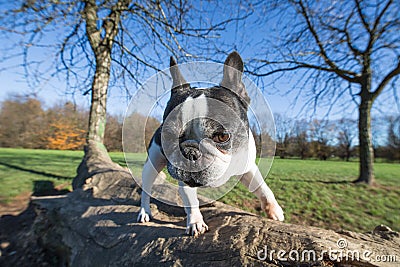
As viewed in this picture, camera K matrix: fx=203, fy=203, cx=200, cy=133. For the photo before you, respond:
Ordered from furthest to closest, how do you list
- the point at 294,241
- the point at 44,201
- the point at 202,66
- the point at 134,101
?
the point at 44,201
the point at 134,101
the point at 202,66
the point at 294,241

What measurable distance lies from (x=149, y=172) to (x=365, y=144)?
5983 mm

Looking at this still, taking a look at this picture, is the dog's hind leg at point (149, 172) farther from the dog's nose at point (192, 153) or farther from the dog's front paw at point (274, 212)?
the dog's front paw at point (274, 212)

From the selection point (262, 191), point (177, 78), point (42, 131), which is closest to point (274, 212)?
point (262, 191)

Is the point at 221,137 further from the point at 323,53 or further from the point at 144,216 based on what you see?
the point at 323,53

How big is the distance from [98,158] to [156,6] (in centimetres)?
361

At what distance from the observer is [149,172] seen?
5.06 ft

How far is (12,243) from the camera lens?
8.86 ft

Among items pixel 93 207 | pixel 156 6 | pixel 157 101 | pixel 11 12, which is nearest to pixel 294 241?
pixel 157 101

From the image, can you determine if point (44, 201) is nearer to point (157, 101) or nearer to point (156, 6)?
point (157, 101)

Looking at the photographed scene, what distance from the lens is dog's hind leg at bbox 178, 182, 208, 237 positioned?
1.18m

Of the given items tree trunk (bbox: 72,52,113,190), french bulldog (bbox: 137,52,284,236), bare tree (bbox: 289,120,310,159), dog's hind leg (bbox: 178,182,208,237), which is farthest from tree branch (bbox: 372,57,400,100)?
tree trunk (bbox: 72,52,113,190)

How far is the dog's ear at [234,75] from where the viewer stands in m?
1.06

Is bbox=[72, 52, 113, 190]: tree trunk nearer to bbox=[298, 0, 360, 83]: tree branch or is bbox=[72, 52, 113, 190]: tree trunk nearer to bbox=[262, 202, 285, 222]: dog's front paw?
bbox=[262, 202, 285, 222]: dog's front paw

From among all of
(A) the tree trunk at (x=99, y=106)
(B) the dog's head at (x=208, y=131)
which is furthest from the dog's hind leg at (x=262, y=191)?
(A) the tree trunk at (x=99, y=106)
